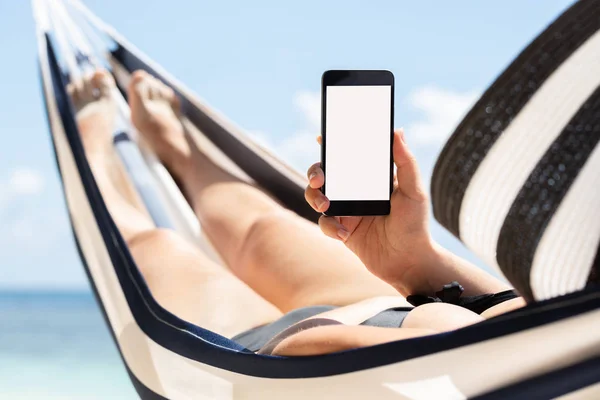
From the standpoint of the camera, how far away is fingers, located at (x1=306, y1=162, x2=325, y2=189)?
778 millimetres

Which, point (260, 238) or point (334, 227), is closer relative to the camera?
point (334, 227)

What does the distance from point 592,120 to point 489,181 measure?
0.24 ft

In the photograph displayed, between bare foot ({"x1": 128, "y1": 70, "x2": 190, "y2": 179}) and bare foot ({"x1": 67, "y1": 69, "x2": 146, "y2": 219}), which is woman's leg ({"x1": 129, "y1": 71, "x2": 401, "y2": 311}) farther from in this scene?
bare foot ({"x1": 67, "y1": 69, "x2": 146, "y2": 219})

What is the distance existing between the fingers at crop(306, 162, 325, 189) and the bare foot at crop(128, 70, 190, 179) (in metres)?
1.12

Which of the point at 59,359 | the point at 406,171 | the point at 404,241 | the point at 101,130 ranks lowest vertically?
the point at 59,359

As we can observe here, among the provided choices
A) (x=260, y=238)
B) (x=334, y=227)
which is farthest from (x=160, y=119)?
(x=334, y=227)

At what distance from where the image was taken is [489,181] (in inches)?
16.5

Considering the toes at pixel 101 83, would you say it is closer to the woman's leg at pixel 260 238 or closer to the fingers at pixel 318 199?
the woman's leg at pixel 260 238

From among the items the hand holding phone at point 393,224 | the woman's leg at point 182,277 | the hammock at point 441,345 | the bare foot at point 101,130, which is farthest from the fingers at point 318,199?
the bare foot at point 101,130

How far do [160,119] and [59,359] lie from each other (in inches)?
101

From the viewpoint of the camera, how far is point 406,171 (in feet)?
2.60

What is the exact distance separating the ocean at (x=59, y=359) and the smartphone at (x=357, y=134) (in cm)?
127

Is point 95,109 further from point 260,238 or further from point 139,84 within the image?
point 260,238

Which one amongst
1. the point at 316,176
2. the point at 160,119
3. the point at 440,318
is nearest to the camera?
the point at 440,318
